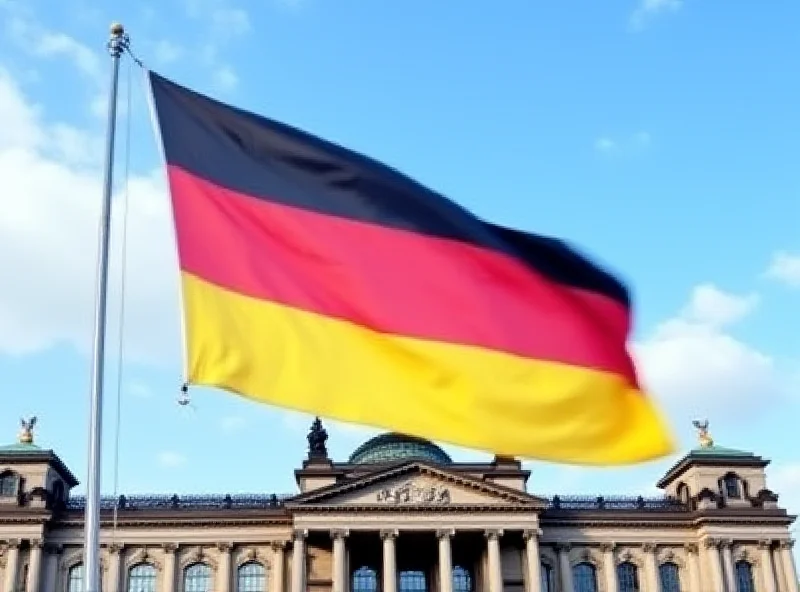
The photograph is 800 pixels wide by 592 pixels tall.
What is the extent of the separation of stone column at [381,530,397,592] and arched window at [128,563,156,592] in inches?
645

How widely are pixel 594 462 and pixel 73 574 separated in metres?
71.9

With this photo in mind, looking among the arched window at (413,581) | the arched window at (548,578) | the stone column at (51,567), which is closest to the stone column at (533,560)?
the arched window at (548,578)

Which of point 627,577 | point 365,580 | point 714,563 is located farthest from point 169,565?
point 714,563

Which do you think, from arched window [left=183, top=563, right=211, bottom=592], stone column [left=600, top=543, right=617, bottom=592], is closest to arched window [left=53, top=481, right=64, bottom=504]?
arched window [left=183, top=563, right=211, bottom=592]

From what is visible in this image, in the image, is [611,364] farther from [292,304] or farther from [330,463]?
[330,463]

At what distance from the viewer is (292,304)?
14.5 m

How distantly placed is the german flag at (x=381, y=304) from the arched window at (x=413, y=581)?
67754 mm

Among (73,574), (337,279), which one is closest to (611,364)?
(337,279)

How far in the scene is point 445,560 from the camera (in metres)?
76.6

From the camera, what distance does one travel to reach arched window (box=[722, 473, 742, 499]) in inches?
3381

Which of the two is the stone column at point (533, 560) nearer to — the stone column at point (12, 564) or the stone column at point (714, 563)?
the stone column at point (714, 563)

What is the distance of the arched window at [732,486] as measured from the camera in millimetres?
85875

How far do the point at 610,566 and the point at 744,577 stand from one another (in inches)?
390

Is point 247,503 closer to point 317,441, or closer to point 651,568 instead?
point 317,441
